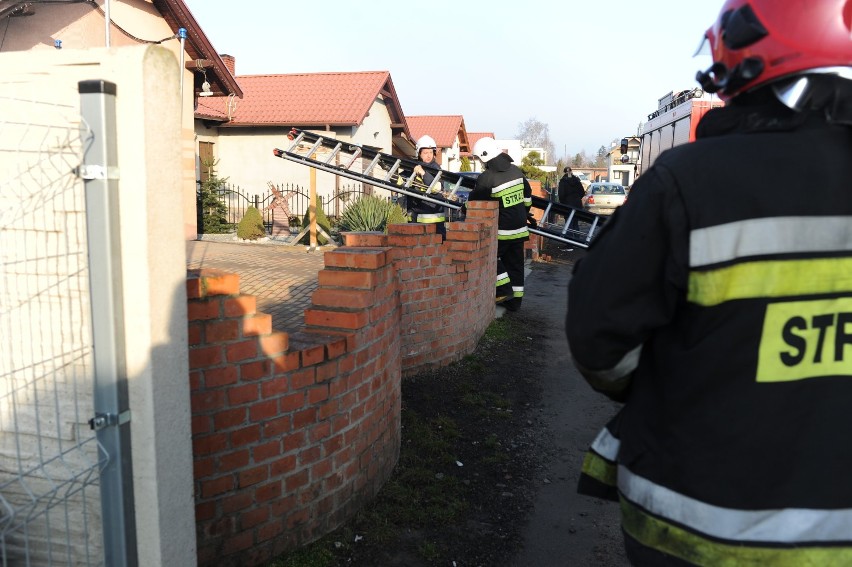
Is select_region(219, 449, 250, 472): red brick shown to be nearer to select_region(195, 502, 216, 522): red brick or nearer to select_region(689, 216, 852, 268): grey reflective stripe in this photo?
select_region(195, 502, 216, 522): red brick

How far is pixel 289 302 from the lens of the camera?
5754 mm

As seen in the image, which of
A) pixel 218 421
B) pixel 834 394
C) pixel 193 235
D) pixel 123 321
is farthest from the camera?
pixel 193 235

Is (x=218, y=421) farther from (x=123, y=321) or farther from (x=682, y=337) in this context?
(x=682, y=337)

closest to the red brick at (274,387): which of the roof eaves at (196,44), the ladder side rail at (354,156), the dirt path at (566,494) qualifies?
the dirt path at (566,494)

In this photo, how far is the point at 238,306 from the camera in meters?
2.67

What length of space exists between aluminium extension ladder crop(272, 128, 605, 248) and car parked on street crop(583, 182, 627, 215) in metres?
16.5

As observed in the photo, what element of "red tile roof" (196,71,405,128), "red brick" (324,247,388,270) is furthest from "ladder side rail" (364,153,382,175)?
"red tile roof" (196,71,405,128)

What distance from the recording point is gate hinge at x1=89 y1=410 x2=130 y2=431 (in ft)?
6.31

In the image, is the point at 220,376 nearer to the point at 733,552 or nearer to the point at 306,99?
the point at 733,552

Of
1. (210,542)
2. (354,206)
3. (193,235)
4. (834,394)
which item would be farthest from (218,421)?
(193,235)

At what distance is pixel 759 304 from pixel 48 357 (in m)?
2.03

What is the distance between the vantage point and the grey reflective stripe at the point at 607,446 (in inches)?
67.8

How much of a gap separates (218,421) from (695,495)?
1.79 m

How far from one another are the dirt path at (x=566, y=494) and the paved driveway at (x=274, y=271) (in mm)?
1707
